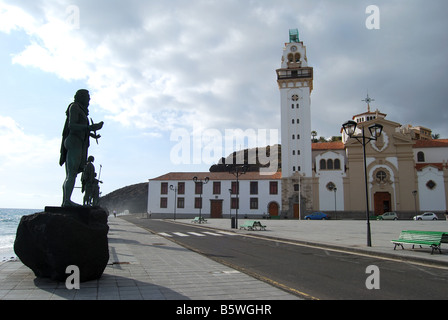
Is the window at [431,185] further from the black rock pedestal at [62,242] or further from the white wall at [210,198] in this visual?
the black rock pedestal at [62,242]

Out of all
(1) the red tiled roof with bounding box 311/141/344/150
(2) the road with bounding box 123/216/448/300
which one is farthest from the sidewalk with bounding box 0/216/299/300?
(1) the red tiled roof with bounding box 311/141/344/150

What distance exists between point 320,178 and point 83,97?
166 ft

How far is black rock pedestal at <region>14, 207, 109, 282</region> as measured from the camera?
5867 millimetres

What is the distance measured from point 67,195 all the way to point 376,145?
182 ft

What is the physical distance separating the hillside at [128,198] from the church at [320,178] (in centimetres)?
9385

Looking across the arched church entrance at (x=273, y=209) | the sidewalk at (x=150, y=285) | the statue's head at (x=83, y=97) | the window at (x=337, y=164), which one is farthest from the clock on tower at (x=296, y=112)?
the statue's head at (x=83, y=97)

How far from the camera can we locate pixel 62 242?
5855mm

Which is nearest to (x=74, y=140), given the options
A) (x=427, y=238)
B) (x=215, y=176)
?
(x=427, y=238)

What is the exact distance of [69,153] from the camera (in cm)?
700

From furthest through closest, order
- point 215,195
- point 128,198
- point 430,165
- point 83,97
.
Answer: point 128,198 → point 215,195 → point 430,165 → point 83,97

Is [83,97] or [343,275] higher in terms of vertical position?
[83,97]

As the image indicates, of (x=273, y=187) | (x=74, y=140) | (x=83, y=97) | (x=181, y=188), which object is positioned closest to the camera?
(x=74, y=140)

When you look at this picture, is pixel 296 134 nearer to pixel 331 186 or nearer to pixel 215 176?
pixel 331 186

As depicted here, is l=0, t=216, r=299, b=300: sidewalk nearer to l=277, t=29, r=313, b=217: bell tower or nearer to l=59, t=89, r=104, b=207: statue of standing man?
l=59, t=89, r=104, b=207: statue of standing man
